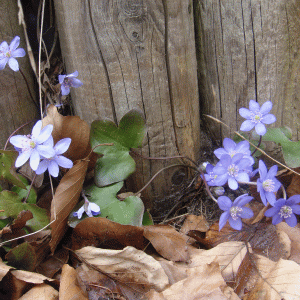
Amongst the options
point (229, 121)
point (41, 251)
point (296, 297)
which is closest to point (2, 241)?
point (41, 251)

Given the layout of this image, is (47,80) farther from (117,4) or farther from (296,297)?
(296,297)

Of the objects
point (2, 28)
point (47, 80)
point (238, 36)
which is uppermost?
point (2, 28)

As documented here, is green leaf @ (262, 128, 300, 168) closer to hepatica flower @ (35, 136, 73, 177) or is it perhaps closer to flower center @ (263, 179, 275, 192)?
flower center @ (263, 179, 275, 192)

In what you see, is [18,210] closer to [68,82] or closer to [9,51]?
[68,82]

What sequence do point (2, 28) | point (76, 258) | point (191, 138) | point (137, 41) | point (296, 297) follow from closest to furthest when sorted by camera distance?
point (296, 297)
point (76, 258)
point (137, 41)
point (2, 28)
point (191, 138)

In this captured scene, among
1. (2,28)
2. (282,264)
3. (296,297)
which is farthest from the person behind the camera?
(2,28)

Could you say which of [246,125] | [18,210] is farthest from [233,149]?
[18,210]

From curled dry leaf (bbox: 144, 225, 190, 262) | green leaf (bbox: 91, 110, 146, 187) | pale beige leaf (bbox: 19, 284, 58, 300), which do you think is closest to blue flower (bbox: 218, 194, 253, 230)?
curled dry leaf (bbox: 144, 225, 190, 262)
